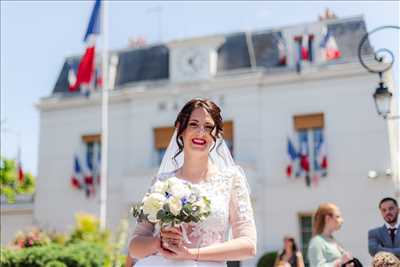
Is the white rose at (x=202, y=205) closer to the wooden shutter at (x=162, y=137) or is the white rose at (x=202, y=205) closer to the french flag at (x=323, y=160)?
the french flag at (x=323, y=160)

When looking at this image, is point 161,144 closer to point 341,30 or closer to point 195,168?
point 341,30

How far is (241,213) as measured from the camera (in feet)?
9.96

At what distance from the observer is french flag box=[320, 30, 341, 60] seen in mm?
19984

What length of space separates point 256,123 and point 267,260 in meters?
4.82

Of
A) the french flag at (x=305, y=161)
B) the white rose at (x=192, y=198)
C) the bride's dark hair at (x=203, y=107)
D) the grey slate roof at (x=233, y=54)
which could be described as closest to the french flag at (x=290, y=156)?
the french flag at (x=305, y=161)

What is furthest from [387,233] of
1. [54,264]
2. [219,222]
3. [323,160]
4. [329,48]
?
[329,48]

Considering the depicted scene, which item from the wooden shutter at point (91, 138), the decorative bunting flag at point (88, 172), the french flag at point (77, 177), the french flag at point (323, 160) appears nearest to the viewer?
the french flag at point (323, 160)

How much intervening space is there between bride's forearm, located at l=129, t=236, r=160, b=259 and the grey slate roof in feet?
59.5

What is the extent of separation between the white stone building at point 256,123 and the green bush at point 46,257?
338 inches

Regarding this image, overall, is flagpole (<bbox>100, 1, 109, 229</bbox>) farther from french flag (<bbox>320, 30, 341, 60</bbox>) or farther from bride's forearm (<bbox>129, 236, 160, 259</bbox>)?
bride's forearm (<bbox>129, 236, 160, 259</bbox>)

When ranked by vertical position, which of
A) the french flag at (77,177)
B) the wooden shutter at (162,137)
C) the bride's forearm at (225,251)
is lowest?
the bride's forearm at (225,251)

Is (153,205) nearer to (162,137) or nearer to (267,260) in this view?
(267,260)

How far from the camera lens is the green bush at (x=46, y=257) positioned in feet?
35.2

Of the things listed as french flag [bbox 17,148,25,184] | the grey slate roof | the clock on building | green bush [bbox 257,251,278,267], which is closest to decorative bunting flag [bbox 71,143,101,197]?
french flag [bbox 17,148,25,184]
